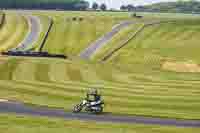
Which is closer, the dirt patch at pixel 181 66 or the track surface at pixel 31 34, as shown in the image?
the dirt patch at pixel 181 66

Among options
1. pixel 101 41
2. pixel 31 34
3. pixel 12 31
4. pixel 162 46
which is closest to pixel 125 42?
pixel 101 41

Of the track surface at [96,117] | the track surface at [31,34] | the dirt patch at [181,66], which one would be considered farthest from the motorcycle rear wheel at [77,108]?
the track surface at [31,34]

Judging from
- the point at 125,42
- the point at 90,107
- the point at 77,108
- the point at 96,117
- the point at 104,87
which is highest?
the point at 90,107

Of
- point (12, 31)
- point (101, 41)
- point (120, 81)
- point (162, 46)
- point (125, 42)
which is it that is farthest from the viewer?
point (12, 31)

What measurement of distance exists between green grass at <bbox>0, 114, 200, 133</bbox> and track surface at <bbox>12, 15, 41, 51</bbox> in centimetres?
7499

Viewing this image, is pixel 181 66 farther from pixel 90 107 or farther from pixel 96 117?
pixel 96 117

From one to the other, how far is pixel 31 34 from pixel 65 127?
99.5m

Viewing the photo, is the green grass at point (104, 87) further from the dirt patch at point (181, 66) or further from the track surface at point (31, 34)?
the track surface at point (31, 34)

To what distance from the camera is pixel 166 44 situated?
121m

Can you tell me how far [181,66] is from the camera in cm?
9450

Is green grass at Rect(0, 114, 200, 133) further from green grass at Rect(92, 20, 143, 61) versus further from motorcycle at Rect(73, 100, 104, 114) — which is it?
green grass at Rect(92, 20, 143, 61)

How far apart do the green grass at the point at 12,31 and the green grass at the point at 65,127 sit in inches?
3051

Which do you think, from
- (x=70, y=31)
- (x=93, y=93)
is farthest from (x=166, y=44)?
(x=93, y=93)

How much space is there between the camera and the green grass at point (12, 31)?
413 feet
